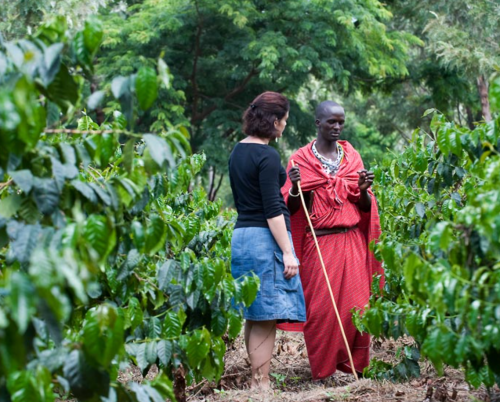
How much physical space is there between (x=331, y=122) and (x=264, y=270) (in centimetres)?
159

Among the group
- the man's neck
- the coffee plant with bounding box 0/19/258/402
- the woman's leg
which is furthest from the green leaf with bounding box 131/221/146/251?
the man's neck

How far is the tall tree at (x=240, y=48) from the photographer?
16125 mm

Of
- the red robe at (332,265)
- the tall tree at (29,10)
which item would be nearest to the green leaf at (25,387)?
the red robe at (332,265)

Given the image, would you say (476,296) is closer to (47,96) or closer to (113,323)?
(113,323)

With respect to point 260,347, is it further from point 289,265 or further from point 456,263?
point 456,263

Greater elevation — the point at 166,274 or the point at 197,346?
the point at 166,274

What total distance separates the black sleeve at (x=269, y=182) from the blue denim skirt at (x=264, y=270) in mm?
175

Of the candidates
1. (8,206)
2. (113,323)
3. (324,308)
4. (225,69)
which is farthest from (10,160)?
(225,69)

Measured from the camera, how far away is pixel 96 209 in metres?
2.62

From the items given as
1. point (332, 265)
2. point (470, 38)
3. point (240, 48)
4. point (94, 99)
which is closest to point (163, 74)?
point (94, 99)

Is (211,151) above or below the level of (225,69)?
below

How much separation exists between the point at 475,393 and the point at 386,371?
59 cm

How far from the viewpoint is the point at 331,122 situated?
19.9 ft

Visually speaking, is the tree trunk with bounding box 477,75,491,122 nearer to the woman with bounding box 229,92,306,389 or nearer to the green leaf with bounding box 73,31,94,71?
the woman with bounding box 229,92,306,389
